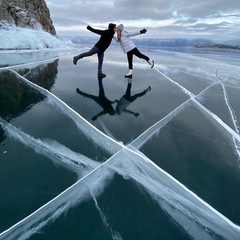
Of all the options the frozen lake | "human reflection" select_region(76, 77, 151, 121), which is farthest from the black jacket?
the frozen lake

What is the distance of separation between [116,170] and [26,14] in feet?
94.2

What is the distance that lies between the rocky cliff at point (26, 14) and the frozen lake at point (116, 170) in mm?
21596

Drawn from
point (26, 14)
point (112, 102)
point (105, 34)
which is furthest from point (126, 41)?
point (26, 14)

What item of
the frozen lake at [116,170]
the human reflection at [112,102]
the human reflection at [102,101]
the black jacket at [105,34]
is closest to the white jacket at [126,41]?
the black jacket at [105,34]

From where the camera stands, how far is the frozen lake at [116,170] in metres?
1.45

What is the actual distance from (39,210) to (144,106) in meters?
2.63

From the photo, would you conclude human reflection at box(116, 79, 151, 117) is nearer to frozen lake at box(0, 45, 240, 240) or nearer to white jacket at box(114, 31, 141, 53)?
frozen lake at box(0, 45, 240, 240)

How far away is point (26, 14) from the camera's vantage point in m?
24.2

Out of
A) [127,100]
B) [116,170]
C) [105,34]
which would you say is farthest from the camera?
[105,34]

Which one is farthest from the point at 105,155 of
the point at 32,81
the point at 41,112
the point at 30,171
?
the point at 32,81

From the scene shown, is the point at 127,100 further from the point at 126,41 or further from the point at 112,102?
the point at 126,41

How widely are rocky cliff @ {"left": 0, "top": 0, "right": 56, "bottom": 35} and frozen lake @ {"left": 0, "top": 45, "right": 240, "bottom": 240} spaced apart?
21.6 meters

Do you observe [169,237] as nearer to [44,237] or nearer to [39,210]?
[44,237]

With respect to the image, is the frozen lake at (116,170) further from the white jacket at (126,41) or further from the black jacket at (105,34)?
the black jacket at (105,34)
